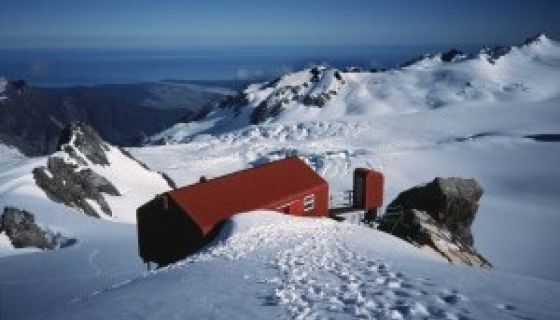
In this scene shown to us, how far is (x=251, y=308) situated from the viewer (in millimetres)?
14250

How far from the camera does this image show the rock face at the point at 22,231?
39.2 meters

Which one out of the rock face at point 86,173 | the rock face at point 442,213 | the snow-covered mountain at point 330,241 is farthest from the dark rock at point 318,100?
the rock face at point 442,213

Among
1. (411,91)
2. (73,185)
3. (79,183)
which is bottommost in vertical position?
(79,183)

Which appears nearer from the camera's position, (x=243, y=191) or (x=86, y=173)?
(x=243, y=191)

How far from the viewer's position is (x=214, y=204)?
105ft

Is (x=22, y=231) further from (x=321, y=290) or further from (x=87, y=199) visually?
(x=321, y=290)

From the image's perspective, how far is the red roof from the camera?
31.6 m

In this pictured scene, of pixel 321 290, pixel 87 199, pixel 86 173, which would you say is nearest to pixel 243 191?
pixel 321 290

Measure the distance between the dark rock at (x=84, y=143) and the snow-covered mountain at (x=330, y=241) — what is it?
3.09 ft

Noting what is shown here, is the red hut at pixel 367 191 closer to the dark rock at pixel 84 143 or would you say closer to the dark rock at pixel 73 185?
the dark rock at pixel 73 185

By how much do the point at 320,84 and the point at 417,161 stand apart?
102483mm

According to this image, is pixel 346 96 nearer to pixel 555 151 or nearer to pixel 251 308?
pixel 555 151

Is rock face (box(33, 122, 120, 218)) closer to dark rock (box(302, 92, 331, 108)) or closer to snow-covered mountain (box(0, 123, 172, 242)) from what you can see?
snow-covered mountain (box(0, 123, 172, 242))

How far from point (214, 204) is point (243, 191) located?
229 centimetres
